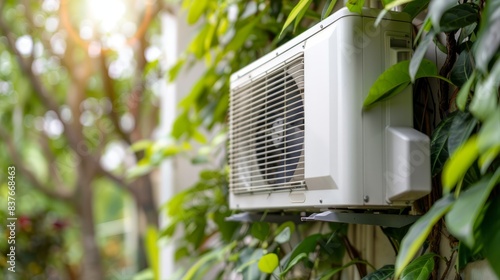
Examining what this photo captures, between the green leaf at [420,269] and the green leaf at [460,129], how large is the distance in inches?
8.1

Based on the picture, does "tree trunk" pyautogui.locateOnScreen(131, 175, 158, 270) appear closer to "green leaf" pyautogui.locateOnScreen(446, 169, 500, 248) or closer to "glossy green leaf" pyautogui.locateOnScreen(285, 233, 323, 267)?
"glossy green leaf" pyautogui.locateOnScreen(285, 233, 323, 267)

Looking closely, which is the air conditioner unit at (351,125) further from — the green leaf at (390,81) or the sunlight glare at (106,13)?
the sunlight glare at (106,13)

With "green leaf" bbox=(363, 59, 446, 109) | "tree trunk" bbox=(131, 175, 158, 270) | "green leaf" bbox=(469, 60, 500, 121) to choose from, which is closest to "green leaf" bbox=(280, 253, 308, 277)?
"green leaf" bbox=(363, 59, 446, 109)

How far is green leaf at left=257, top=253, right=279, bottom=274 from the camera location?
4.05 feet

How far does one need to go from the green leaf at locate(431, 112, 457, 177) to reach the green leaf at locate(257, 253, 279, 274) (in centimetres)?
40

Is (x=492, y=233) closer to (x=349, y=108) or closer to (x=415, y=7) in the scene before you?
(x=349, y=108)

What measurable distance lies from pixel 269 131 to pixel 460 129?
0.47m

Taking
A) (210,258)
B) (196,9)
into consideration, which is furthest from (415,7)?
(210,258)

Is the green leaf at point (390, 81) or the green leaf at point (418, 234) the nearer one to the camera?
the green leaf at point (418, 234)

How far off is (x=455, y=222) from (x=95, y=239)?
358 centimetres

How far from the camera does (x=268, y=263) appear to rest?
1239 millimetres

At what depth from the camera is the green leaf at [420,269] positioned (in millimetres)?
963

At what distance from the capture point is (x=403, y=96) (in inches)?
39.6

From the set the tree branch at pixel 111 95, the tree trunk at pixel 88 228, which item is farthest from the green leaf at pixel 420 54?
the tree trunk at pixel 88 228
